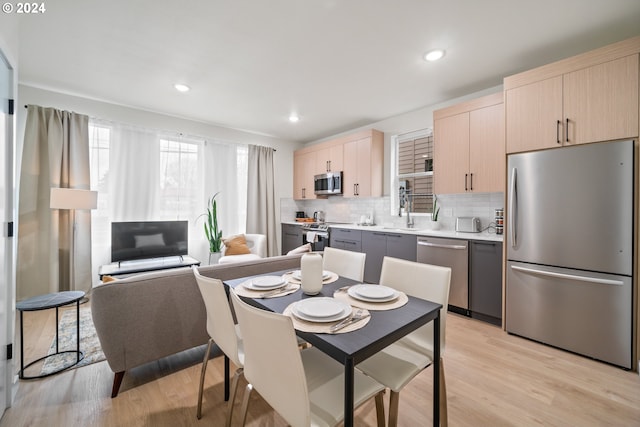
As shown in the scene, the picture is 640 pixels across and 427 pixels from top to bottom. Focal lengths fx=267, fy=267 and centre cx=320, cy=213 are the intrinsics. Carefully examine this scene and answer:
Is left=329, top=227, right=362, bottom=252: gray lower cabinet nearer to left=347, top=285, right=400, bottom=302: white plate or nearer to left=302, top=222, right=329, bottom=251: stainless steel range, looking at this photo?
left=302, top=222, right=329, bottom=251: stainless steel range

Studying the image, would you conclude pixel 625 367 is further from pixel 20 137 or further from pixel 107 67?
pixel 20 137

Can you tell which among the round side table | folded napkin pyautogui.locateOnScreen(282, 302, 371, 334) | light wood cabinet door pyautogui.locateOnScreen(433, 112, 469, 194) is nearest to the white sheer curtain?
the round side table

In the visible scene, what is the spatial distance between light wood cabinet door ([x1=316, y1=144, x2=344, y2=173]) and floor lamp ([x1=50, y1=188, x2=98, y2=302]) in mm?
3358

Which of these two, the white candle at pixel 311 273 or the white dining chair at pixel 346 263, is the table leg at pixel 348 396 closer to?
the white candle at pixel 311 273

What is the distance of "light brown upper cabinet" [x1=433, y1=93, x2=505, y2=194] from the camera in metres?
2.84

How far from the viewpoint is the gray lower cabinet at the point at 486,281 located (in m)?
2.64

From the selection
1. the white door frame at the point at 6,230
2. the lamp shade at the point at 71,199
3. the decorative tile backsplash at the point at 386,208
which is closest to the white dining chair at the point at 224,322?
the white door frame at the point at 6,230

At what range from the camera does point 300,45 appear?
2344 mm

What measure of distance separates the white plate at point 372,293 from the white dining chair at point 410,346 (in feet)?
1.02

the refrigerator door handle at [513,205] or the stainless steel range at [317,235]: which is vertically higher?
the refrigerator door handle at [513,205]

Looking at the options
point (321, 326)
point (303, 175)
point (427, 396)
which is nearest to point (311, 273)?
point (321, 326)

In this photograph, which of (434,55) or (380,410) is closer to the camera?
(380,410)

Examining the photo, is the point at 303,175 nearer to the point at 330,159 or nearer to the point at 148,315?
the point at 330,159

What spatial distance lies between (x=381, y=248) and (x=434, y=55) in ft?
7.58
